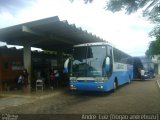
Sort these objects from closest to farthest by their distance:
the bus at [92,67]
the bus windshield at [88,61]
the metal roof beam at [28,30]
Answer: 1. the metal roof beam at [28,30]
2. the bus at [92,67]
3. the bus windshield at [88,61]

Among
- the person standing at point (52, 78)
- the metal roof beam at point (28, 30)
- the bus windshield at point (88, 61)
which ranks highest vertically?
the metal roof beam at point (28, 30)

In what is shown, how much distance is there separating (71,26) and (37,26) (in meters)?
2.11

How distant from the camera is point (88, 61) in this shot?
17.9m

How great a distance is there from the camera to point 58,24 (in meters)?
17.5

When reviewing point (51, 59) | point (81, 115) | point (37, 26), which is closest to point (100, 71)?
point (37, 26)

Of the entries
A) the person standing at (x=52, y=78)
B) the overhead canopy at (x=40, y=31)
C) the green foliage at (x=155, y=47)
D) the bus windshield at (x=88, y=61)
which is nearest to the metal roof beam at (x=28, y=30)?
the overhead canopy at (x=40, y=31)

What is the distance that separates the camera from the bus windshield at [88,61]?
17656 millimetres

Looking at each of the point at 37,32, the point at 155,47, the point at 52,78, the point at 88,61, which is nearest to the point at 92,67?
the point at 88,61

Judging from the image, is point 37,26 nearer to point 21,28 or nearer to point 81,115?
point 21,28

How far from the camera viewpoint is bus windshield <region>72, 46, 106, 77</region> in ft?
57.9

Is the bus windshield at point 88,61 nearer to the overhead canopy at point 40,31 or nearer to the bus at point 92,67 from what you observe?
the bus at point 92,67

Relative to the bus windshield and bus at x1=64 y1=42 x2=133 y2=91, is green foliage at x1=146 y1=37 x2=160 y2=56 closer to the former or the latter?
bus at x1=64 y1=42 x2=133 y2=91

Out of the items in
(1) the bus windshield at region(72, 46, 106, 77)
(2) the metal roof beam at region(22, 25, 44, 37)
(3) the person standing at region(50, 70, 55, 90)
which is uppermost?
(2) the metal roof beam at region(22, 25, 44, 37)

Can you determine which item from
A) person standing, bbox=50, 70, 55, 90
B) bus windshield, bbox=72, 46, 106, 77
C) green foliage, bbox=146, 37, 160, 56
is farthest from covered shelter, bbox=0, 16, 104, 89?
green foliage, bbox=146, 37, 160, 56
